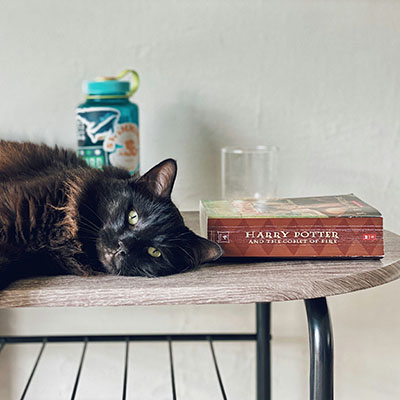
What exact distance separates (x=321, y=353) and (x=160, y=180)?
311 mm

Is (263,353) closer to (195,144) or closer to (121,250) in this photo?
(195,144)

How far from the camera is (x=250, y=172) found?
1.14 meters

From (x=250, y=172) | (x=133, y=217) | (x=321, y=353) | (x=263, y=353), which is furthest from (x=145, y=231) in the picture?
(x=263, y=353)

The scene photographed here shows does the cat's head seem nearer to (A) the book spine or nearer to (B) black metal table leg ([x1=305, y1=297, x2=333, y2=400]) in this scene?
(A) the book spine

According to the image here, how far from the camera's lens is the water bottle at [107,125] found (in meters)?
0.97

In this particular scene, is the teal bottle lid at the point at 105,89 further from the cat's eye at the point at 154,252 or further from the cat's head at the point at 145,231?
the cat's eye at the point at 154,252

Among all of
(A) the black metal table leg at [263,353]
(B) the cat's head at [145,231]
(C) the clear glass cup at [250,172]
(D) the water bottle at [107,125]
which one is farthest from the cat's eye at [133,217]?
(A) the black metal table leg at [263,353]

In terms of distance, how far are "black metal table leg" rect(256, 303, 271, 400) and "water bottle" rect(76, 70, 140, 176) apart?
426 millimetres

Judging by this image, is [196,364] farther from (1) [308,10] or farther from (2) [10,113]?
(1) [308,10]

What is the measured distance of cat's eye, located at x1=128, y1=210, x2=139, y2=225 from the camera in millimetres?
779

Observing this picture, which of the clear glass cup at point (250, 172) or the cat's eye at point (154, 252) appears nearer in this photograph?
the cat's eye at point (154, 252)

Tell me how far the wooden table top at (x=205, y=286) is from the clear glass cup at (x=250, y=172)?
1.29 ft

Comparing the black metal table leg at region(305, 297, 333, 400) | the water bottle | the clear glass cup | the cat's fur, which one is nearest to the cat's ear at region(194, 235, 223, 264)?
the cat's fur

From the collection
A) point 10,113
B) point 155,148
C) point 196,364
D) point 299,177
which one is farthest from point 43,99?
point 196,364
